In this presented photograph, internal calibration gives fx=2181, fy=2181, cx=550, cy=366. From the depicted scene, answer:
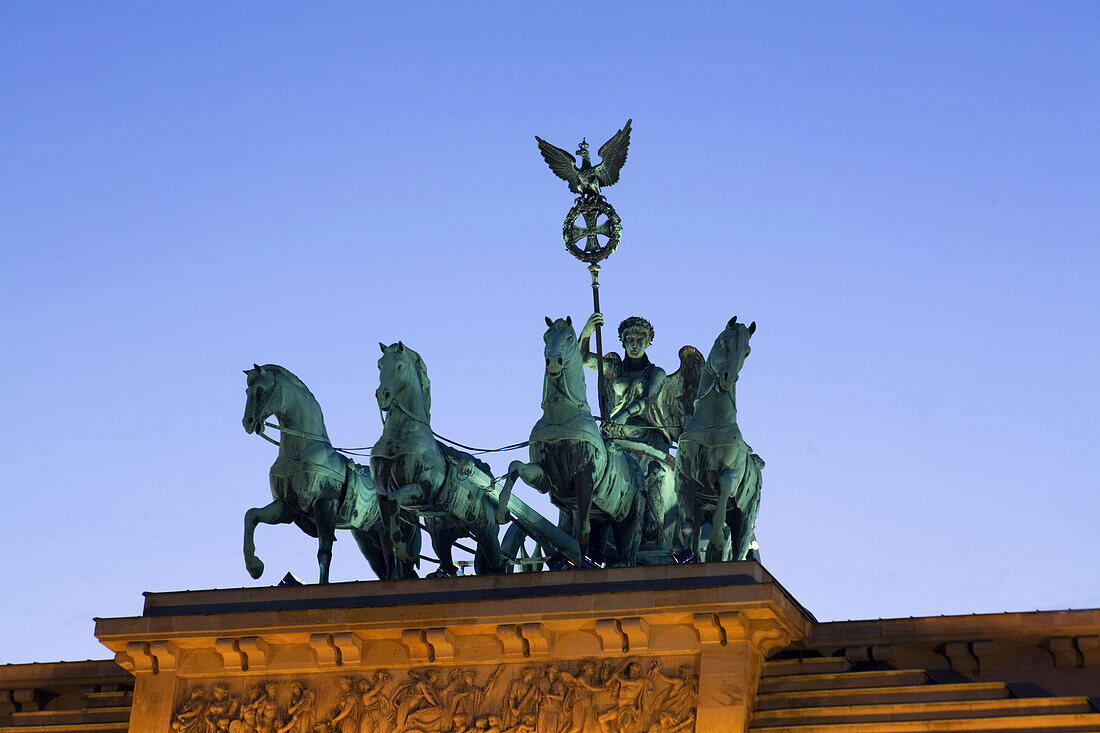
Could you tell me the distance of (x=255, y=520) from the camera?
2169cm

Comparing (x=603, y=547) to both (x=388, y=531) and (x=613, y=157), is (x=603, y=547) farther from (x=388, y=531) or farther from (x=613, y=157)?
(x=613, y=157)

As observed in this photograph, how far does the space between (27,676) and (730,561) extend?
303 inches

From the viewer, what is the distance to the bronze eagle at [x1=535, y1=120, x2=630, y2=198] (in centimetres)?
2370

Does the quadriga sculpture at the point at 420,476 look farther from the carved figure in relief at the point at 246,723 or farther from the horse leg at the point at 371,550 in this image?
the carved figure in relief at the point at 246,723

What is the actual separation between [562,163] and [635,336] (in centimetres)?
206

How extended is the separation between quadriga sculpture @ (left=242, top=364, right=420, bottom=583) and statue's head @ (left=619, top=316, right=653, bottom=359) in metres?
3.43

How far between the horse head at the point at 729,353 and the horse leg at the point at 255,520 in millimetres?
4625

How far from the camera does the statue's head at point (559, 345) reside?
20578mm

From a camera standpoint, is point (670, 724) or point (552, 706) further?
point (552, 706)

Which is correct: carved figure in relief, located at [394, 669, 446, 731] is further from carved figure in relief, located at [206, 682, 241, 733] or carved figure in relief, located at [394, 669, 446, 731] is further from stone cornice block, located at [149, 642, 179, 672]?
stone cornice block, located at [149, 642, 179, 672]

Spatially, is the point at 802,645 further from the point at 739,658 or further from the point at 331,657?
the point at 331,657

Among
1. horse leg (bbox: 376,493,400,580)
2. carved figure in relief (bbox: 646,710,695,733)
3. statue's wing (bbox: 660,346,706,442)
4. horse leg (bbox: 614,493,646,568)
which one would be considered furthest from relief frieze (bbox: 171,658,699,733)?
statue's wing (bbox: 660,346,706,442)

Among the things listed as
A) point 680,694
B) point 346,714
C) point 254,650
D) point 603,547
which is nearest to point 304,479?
point 254,650

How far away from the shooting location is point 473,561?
2198 centimetres
